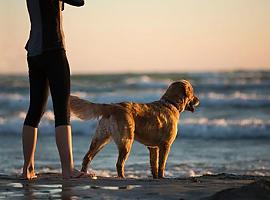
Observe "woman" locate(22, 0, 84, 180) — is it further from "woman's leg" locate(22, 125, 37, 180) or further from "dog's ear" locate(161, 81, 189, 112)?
"dog's ear" locate(161, 81, 189, 112)

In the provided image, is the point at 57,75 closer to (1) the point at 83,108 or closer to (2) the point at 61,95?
(2) the point at 61,95

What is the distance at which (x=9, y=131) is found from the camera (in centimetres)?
1625

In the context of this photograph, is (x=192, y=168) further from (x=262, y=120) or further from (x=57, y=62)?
(x=262, y=120)

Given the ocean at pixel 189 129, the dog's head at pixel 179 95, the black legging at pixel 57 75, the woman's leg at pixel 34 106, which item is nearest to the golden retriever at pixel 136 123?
the dog's head at pixel 179 95

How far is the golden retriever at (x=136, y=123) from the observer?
22.6 feet

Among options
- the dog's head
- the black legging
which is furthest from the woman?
the dog's head

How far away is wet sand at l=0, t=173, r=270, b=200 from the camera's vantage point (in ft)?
16.0

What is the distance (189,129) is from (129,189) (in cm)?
1001

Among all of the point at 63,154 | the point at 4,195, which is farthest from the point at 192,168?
the point at 4,195

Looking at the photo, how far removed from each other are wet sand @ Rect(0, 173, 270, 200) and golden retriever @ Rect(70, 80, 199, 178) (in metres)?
0.94

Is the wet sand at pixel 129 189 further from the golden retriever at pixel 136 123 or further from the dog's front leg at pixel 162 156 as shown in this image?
the dog's front leg at pixel 162 156

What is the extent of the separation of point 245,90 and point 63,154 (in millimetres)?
21416

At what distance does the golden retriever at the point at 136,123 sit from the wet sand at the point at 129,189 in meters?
0.94

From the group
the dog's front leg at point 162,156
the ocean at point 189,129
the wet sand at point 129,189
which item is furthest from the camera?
the ocean at point 189,129
